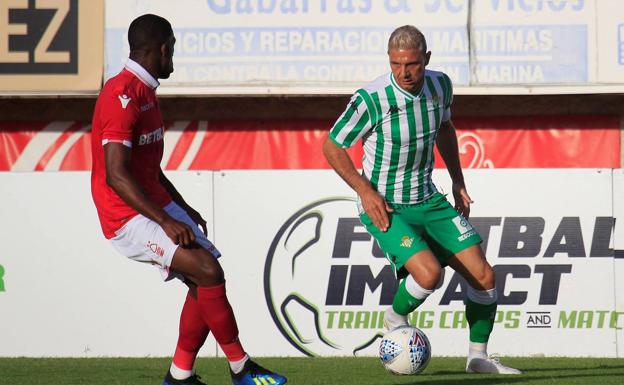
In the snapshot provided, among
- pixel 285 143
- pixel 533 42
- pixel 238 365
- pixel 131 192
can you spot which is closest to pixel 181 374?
pixel 238 365

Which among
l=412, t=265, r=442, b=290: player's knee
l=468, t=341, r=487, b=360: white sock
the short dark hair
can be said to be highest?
the short dark hair

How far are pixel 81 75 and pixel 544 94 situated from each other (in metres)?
5.52

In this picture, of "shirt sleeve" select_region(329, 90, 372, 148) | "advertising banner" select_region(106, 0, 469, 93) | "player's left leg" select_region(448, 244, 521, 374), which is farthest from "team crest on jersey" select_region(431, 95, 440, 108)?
"advertising banner" select_region(106, 0, 469, 93)

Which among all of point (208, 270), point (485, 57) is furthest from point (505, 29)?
point (208, 270)

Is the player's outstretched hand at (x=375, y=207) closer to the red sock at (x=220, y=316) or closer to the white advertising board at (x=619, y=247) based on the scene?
the red sock at (x=220, y=316)

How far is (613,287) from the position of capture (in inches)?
420

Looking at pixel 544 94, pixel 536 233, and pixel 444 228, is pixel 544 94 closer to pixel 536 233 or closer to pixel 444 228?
pixel 536 233

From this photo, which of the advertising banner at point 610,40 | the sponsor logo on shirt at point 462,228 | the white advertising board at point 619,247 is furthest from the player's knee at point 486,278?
the advertising banner at point 610,40

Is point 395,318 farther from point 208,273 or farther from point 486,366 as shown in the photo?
point 208,273

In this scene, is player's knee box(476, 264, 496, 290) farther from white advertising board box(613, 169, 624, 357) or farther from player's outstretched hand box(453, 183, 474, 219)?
white advertising board box(613, 169, 624, 357)

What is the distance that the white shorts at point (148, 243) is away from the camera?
239 inches

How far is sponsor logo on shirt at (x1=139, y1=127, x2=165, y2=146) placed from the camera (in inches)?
244

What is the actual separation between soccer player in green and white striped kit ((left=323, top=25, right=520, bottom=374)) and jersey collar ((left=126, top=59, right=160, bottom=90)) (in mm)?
1437

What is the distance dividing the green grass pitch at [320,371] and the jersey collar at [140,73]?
2.29 meters
